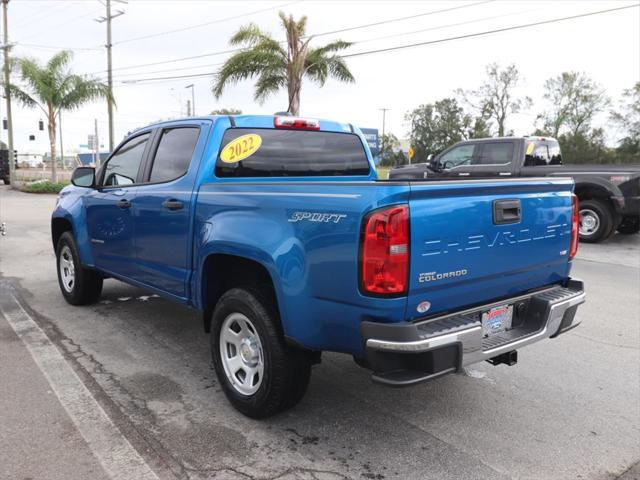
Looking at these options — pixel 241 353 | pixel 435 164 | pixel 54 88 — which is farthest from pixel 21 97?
pixel 241 353

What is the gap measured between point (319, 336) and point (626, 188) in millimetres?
9284

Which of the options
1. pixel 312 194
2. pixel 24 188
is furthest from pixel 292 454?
pixel 24 188

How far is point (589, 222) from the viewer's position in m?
10.6

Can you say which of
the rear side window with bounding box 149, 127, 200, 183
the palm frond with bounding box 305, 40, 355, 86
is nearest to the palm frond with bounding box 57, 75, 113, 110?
the palm frond with bounding box 305, 40, 355, 86

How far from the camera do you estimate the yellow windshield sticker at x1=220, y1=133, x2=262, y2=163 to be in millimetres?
3822

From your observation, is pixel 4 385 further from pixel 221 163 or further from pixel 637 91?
pixel 637 91

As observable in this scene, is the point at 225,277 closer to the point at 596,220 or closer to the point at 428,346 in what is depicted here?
the point at 428,346

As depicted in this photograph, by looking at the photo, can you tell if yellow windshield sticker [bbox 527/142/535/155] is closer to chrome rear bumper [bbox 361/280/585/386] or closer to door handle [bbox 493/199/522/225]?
door handle [bbox 493/199/522/225]

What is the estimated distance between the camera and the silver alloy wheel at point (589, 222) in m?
10.4

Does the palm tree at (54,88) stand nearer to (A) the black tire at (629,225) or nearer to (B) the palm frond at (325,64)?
(B) the palm frond at (325,64)

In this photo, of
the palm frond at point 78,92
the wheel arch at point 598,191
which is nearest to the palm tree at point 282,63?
the palm frond at point 78,92

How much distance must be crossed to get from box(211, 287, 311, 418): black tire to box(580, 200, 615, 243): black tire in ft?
29.6

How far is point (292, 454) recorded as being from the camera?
2918 millimetres

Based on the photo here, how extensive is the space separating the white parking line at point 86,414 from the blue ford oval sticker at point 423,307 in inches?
62.0
